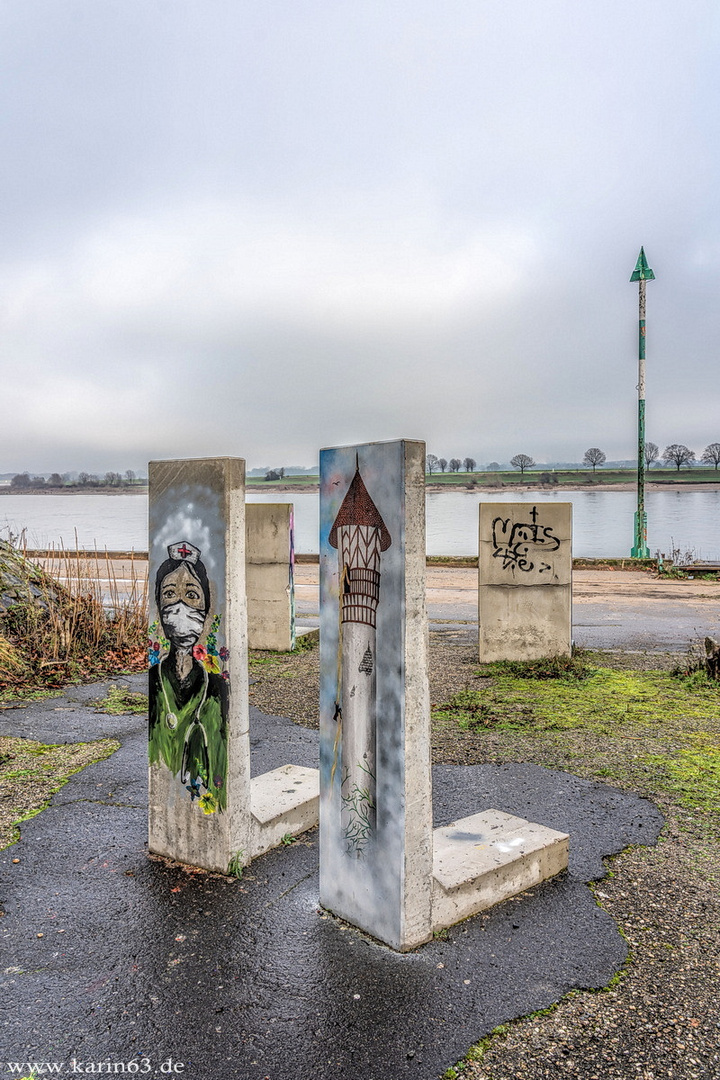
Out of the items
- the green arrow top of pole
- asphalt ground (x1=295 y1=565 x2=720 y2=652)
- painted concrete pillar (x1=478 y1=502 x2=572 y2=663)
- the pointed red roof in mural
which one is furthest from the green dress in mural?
the green arrow top of pole

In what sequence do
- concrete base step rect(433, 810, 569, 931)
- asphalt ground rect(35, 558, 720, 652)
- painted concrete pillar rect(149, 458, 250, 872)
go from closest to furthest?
concrete base step rect(433, 810, 569, 931) < painted concrete pillar rect(149, 458, 250, 872) < asphalt ground rect(35, 558, 720, 652)

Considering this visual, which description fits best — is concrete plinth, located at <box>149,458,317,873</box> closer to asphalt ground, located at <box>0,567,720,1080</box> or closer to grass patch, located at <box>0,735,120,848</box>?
asphalt ground, located at <box>0,567,720,1080</box>

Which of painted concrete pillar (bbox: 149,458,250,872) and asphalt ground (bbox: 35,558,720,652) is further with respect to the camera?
asphalt ground (bbox: 35,558,720,652)

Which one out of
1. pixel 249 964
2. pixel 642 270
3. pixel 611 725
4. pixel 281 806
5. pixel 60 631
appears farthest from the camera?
pixel 642 270

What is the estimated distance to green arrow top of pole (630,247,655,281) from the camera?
20.3m

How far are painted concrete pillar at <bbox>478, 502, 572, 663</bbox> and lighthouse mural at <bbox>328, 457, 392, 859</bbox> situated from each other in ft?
18.0

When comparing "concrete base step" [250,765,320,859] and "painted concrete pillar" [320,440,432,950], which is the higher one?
"painted concrete pillar" [320,440,432,950]

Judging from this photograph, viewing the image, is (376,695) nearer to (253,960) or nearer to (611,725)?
(253,960)

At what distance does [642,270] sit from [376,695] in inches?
807

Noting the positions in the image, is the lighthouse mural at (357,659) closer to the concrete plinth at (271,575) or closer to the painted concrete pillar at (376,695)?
the painted concrete pillar at (376,695)

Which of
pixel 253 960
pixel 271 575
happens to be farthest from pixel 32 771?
pixel 271 575

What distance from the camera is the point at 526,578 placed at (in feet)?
28.5

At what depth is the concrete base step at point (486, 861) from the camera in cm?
344

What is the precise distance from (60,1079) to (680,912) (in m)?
2.74
